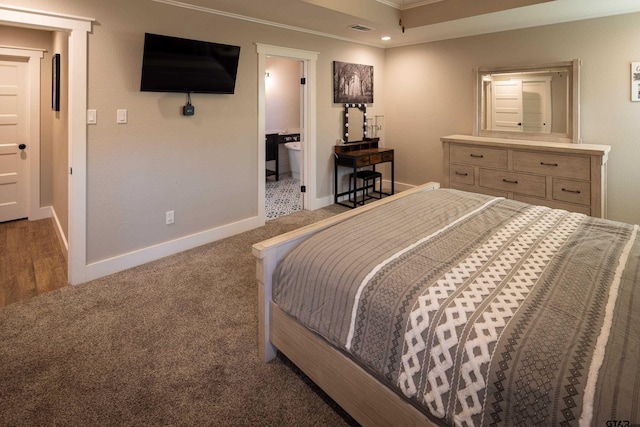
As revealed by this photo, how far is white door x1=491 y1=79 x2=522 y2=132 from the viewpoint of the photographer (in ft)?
14.5

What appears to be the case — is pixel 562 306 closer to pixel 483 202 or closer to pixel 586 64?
pixel 483 202

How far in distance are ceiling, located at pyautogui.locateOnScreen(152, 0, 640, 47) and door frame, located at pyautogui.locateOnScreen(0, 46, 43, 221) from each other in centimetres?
232

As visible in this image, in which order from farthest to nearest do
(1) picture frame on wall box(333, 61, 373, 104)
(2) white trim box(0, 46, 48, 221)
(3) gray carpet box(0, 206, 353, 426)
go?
(1) picture frame on wall box(333, 61, 373, 104)
(2) white trim box(0, 46, 48, 221)
(3) gray carpet box(0, 206, 353, 426)

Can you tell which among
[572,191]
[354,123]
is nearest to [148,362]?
[572,191]

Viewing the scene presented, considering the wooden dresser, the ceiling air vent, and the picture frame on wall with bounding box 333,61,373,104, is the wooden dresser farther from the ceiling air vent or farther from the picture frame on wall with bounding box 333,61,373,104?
the ceiling air vent

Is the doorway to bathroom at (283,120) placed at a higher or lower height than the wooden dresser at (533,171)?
higher

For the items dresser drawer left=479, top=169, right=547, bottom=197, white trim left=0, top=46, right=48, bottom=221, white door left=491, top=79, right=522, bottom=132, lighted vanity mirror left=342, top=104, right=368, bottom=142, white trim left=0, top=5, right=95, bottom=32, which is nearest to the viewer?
white trim left=0, top=5, right=95, bottom=32

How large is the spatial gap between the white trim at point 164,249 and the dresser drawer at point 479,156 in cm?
251

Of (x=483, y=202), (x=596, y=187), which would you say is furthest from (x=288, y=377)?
(x=596, y=187)

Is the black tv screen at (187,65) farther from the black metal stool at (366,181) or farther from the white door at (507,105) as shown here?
the white door at (507,105)

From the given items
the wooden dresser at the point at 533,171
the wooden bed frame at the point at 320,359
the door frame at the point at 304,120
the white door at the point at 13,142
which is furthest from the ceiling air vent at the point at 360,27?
the white door at the point at 13,142

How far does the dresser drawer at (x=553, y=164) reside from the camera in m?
3.62

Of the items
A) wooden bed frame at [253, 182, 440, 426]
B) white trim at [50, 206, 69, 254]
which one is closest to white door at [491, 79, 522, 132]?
wooden bed frame at [253, 182, 440, 426]

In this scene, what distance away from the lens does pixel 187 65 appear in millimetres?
3342
